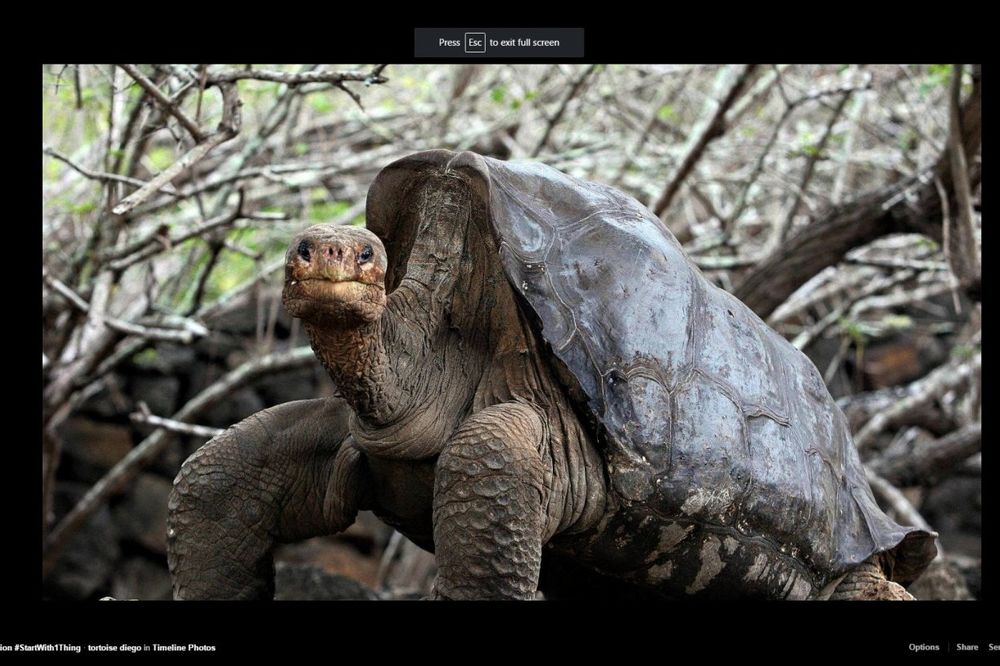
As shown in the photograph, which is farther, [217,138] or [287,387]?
[287,387]

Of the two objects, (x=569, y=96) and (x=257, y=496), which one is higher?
(x=569, y=96)

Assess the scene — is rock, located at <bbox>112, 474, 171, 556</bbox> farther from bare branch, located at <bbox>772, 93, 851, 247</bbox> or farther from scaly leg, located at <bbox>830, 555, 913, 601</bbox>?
scaly leg, located at <bbox>830, 555, 913, 601</bbox>

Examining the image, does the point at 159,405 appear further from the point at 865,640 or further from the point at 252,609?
the point at 865,640

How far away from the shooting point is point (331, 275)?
7.64 feet

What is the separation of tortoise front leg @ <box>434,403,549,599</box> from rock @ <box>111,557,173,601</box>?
217 inches

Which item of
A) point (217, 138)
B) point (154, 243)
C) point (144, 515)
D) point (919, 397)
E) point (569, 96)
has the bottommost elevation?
point (144, 515)

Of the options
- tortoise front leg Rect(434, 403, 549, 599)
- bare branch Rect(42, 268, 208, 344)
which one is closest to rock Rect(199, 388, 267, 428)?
bare branch Rect(42, 268, 208, 344)

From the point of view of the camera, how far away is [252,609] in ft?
8.37

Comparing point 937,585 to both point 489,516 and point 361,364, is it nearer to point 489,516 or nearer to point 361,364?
point 489,516

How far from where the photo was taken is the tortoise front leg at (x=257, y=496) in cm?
284

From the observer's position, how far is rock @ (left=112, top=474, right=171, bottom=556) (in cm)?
769
